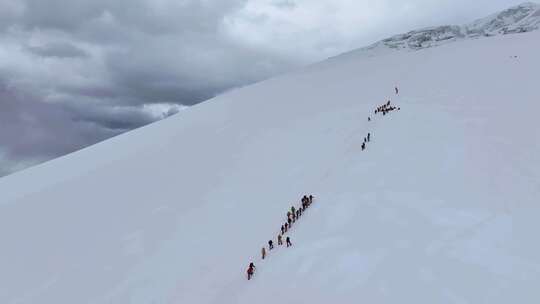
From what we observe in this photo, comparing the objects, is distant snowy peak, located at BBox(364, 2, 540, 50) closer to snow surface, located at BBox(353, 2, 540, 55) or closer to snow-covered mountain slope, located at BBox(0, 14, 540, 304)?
snow surface, located at BBox(353, 2, 540, 55)

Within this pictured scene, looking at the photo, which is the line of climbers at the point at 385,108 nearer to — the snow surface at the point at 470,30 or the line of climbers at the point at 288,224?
the line of climbers at the point at 288,224

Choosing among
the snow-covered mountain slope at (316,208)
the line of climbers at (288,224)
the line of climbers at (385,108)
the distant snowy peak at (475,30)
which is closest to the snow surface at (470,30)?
the distant snowy peak at (475,30)

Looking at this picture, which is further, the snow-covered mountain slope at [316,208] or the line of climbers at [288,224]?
the line of climbers at [288,224]

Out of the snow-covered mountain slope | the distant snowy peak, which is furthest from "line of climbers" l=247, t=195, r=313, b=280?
the distant snowy peak

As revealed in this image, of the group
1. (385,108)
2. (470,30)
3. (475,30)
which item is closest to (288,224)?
(385,108)

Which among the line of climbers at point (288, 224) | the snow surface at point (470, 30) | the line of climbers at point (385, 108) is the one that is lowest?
the line of climbers at point (288, 224)

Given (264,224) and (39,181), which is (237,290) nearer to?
(264,224)
